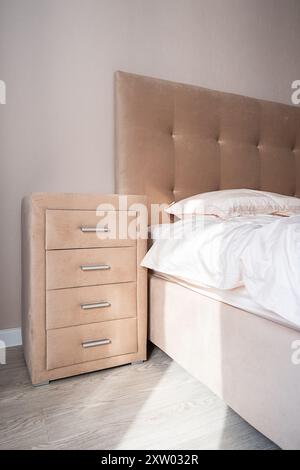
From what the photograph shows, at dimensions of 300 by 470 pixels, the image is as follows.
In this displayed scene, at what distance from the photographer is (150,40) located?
5.66 ft

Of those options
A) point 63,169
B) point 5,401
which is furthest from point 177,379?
point 63,169

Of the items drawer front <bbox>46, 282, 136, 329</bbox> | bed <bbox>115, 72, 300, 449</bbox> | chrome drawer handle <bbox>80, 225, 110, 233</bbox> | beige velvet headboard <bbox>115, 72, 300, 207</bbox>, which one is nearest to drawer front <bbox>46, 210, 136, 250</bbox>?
chrome drawer handle <bbox>80, 225, 110, 233</bbox>

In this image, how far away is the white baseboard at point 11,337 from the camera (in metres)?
1.47

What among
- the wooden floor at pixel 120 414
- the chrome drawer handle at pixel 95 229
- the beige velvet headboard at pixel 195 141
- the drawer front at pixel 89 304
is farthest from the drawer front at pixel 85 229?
the wooden floor at pixel 120 414

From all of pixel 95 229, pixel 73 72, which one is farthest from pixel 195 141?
pixel 95 229

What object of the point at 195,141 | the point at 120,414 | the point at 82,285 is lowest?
the point at 120,414

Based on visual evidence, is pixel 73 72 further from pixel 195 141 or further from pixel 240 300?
pixel 240 300

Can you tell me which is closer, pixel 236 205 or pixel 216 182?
pixel 236 205

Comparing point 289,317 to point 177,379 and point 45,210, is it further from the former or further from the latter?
point 45,210

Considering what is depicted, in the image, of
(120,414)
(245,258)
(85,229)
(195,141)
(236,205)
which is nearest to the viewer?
(245,258)

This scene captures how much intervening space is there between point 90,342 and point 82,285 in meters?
0.22

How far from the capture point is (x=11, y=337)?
1.48 meters

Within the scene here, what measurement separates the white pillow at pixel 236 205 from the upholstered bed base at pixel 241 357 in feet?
1.27

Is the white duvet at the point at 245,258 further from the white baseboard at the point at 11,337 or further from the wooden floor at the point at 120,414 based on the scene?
the white baseboard at the point at 11,337
